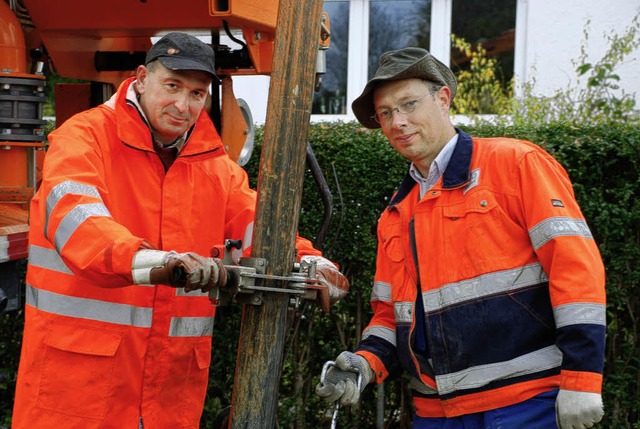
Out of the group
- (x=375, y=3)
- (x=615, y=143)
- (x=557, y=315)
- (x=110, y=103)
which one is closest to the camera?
(x=557, y=315)

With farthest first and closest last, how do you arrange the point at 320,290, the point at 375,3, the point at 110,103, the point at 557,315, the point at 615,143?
the point at 375,3
the point at 615,143
the point at 110,103
the point at 320,290
the point at 557,315

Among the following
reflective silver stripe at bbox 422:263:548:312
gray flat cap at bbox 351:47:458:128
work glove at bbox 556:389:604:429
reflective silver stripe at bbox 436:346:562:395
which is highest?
gray flat cap at bbox 351:47:458:128

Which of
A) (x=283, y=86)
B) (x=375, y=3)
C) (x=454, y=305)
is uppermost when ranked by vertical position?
(x=375, y=3)

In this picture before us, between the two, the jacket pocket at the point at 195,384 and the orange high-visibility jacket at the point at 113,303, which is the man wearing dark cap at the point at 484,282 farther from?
the orange high-visibility jacket at the point at 113,303

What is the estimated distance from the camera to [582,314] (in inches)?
103

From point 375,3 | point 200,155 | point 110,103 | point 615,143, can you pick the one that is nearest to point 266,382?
point 200,155

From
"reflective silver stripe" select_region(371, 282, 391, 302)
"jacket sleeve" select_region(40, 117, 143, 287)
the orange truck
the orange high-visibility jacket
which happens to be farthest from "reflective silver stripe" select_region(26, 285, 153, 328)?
"reflective silver stripe" select_region(371, 282, 391, 302)

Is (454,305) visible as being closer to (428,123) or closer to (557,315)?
(557,315)

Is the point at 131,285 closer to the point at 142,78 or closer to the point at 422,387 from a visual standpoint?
the point at 142,78

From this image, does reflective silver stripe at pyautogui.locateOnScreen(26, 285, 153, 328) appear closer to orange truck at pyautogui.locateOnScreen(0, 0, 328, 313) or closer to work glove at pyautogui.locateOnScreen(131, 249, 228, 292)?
orange truck at pyautogui.locateOnScreen(0, 0, 328, 313)

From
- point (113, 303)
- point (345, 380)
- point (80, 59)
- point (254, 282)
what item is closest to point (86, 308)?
point (113, 303)

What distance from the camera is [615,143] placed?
14.3 ft

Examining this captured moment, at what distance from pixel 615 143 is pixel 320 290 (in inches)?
84.6

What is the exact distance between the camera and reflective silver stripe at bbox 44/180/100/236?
2781mm
